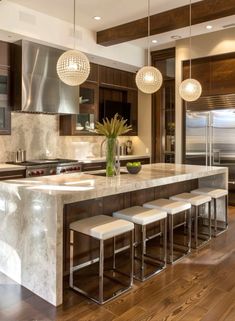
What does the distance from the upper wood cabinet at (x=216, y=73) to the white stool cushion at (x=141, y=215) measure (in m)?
3.71

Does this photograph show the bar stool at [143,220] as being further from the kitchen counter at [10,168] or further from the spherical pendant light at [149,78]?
the kitchen counter at [10,168]

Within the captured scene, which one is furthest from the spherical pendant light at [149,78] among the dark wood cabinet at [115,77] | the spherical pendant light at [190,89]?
the dark wood cabinet at [115,77]

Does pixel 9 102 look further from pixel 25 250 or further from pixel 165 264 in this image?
pixel 165 264

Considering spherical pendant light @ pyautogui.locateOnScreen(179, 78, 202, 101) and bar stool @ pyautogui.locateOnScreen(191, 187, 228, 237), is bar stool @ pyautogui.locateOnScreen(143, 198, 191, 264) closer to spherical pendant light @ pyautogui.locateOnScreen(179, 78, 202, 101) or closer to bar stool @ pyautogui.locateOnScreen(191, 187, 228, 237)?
bar stool @ pyautogui.locateOnScreen(191, 187, 228, 237)

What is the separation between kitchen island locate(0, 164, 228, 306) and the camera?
253cm

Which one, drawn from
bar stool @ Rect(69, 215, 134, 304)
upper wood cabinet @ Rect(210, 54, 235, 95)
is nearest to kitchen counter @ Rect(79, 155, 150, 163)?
upper wood cabinet @ Rect(210, 54, 235, 95)

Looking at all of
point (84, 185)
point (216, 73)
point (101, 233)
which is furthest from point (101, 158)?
point (101, 233)

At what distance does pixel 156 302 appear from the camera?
8.61 feet

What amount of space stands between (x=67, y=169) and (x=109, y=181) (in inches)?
93.2

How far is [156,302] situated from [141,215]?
0.81 meters

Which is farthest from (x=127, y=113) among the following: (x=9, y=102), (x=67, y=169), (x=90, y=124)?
(x=9, y=102)

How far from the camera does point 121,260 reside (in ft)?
11.4

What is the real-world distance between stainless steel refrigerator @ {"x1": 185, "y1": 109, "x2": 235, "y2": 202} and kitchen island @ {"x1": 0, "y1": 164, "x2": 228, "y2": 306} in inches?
118

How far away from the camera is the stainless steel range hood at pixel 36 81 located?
4945 millimetres
